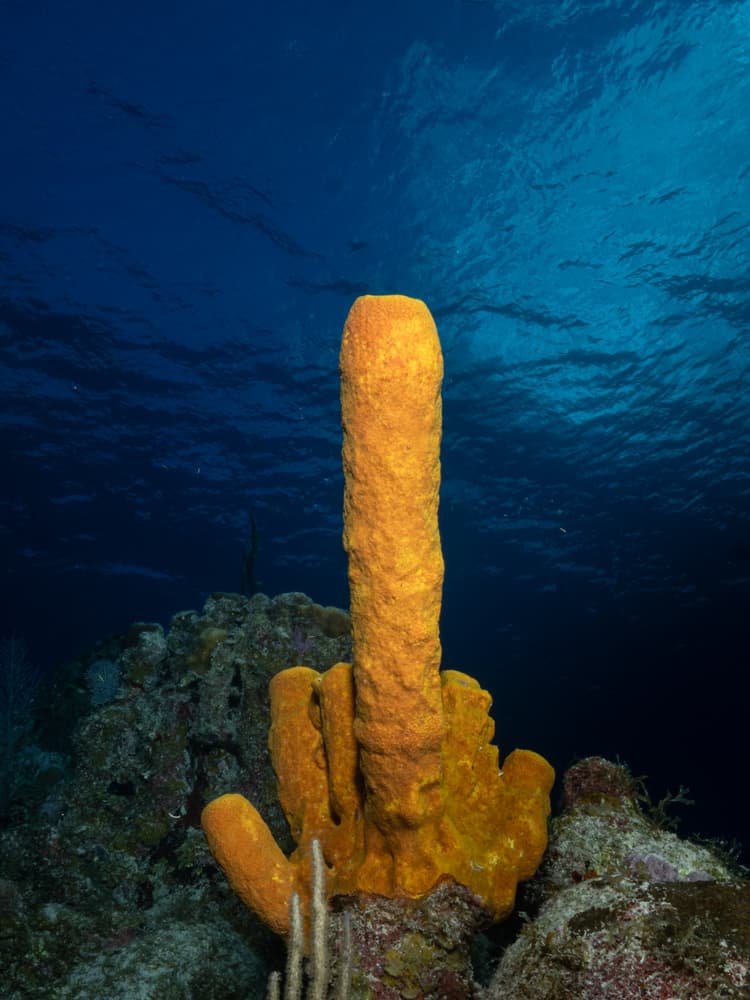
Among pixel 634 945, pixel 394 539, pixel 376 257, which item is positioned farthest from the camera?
pixel 376 257

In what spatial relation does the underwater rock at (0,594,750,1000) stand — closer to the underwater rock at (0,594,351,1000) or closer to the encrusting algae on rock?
the underwater rock at (0,594,351,1000)

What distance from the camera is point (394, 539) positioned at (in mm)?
2270

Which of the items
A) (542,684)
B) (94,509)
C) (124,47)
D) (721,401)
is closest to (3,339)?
(124,47)

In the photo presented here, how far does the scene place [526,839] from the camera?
2713 mm

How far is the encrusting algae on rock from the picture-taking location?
7.32 ft

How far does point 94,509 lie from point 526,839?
84.5ft

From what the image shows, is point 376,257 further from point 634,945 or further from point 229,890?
point 634,945

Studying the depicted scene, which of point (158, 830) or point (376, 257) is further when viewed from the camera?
point (376, 257)

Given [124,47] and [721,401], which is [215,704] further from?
[721,401]

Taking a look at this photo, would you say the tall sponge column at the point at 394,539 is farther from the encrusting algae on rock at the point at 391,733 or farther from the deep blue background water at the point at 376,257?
the deep blue background water at the point at 376,257

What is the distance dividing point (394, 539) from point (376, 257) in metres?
12.7

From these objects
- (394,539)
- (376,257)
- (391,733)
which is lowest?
(391,733)

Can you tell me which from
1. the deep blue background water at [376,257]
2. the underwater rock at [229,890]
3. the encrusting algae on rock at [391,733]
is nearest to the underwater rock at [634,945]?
the underwater rock at [229,890]

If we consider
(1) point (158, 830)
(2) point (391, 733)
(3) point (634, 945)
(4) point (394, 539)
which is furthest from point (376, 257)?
(3) point (634, 945)
